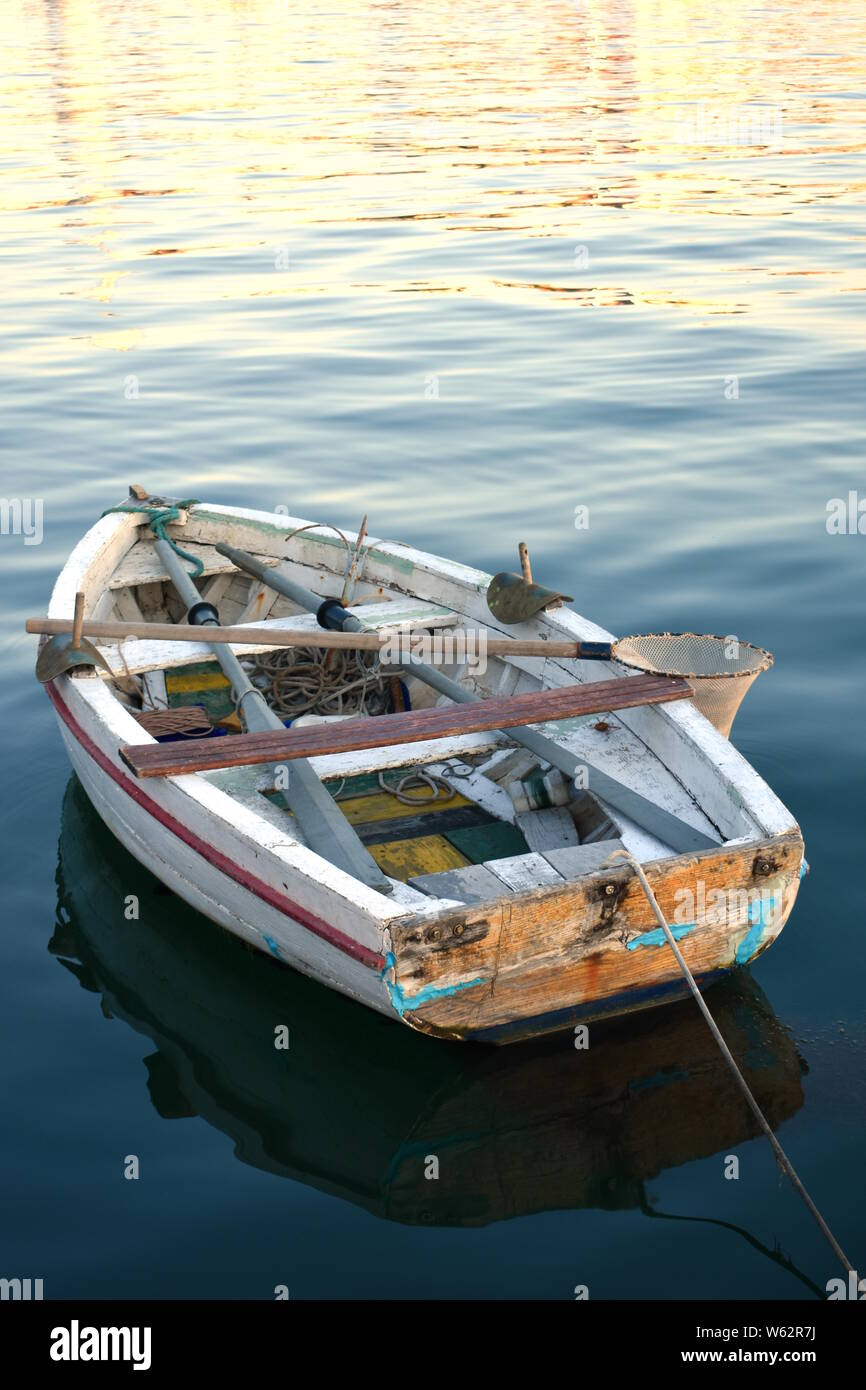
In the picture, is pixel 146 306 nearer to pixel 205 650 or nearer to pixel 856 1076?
pixel 205 650

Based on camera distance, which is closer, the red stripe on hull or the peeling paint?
the peeling paint

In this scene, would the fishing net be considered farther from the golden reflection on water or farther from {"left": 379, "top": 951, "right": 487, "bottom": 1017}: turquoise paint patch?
the golden reflection on water

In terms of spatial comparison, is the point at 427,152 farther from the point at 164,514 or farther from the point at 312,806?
the point at 312,806

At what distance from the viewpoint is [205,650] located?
8.10 m

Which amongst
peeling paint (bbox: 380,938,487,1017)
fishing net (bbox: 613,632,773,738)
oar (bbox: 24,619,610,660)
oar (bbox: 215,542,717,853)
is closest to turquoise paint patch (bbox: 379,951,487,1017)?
peeling paint (bbox: 380,938,487,1017)

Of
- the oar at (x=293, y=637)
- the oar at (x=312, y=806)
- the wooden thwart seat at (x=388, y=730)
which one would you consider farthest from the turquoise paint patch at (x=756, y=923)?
the oar at (x=293, y=637)

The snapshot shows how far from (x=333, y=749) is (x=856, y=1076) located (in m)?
2.50

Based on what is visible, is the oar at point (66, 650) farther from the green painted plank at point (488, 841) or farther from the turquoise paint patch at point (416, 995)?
the turquoise paint patch at point (416, 995)

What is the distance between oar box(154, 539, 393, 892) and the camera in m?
5.96

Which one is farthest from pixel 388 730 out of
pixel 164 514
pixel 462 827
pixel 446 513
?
pixel 446 513

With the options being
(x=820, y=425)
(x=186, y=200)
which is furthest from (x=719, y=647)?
(x=186, y=200)

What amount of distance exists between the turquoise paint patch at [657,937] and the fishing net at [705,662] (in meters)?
1.51

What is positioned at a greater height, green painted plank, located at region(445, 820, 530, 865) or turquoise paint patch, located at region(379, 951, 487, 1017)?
green painted plank, located at region(445, 820, 530, 865)

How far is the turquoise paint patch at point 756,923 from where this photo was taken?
561cm
